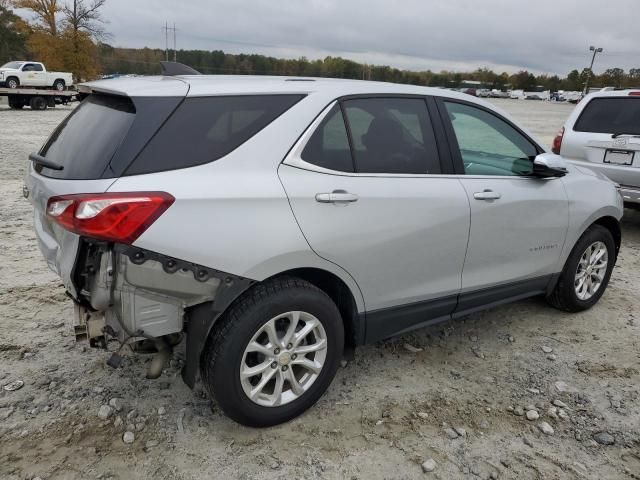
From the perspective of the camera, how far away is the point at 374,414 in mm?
2992

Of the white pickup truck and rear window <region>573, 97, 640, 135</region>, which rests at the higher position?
rear window <region>573, 97, 640, 135</region>

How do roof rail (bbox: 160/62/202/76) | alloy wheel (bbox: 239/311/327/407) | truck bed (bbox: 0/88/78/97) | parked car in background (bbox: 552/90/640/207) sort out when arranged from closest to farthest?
alloy wheel (bbox: 239/311/327/407)
roof rail (bbox: 160/62/202/76)
parked car in background (bbox: 552/90/640/207)
truck bed (bbox: 0/88/78/97)

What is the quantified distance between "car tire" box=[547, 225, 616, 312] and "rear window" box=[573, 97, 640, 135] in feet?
8.65

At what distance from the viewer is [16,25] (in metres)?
48.4

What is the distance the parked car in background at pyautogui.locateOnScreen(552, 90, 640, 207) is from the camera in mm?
6238

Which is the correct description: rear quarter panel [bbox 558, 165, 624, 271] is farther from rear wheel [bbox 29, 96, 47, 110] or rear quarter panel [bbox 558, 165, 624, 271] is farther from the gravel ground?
rear wheel [bbox 29, 96, 47, 110]

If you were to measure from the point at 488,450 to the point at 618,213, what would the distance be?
266cm

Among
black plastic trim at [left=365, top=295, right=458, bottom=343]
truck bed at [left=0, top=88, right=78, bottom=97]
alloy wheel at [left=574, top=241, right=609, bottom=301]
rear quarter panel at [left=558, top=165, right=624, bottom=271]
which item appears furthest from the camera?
truck bed at [left=0, top=88, right=78, bottom=97]

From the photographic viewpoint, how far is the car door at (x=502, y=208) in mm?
3346

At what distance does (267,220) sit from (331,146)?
0.59 meters

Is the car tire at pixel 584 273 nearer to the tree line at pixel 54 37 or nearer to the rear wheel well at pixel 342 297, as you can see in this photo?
the rear wheel well at pixel 342 297

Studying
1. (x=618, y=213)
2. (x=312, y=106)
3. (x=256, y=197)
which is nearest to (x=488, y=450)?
(x=256, y=197)

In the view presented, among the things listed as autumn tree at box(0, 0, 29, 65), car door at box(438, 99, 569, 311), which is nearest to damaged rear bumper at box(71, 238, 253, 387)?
car door at box(438, 99, 569, 311)

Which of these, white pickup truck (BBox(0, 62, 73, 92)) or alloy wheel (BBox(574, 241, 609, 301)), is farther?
white pickup truck (BBox(0, 62, 73, 92))
